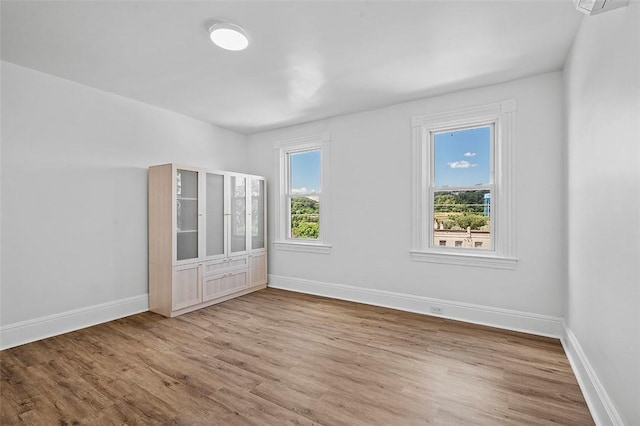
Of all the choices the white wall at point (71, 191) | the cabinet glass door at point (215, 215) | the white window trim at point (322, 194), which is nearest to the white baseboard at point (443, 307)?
the white window trim at point (322, 194)

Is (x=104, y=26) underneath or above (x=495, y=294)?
above

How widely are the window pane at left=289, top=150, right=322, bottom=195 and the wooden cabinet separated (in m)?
0.76

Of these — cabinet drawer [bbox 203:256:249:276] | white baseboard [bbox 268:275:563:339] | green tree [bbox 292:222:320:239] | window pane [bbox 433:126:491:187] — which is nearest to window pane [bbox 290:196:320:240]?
green tree [bbox 292:222:320:239]

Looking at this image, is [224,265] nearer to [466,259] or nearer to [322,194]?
[322,194]

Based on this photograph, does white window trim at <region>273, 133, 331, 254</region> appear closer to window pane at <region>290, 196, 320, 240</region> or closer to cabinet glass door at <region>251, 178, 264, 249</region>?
window pane at <region>290, 196, 320, 240</region>

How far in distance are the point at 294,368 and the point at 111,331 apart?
2108mm

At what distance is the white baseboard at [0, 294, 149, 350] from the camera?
2797 millimetres

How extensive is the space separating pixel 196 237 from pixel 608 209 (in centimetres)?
388

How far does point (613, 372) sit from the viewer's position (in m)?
1.57

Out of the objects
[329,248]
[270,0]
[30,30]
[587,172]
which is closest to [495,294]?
[587,172]

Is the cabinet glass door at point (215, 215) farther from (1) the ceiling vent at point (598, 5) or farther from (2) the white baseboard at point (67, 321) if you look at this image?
(1) the ceiling vent at point (598, 5)

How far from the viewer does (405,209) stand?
3.80 metres

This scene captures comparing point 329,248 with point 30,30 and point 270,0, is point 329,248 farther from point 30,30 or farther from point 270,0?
point 30,30

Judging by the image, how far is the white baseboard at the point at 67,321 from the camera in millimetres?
2797
